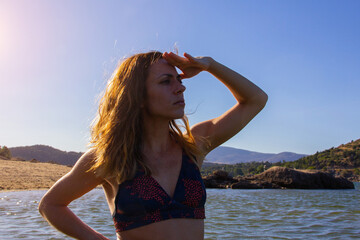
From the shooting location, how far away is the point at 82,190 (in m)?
2.30

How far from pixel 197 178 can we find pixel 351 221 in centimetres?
881

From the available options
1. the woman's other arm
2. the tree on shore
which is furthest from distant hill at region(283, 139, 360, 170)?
the woman's other arm

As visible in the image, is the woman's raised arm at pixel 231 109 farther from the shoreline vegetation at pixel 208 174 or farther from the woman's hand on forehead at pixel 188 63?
the shoreline vegetation at pixel 208 174

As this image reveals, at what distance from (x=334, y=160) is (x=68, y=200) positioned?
273ft

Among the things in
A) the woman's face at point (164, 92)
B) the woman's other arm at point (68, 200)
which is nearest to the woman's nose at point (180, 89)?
the woman's face at point (164, 92)

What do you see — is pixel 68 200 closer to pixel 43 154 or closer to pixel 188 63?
pixel 188 63

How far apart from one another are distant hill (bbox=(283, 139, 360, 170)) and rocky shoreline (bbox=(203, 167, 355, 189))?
1636 inches

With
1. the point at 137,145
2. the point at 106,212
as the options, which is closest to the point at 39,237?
the point at 106,212

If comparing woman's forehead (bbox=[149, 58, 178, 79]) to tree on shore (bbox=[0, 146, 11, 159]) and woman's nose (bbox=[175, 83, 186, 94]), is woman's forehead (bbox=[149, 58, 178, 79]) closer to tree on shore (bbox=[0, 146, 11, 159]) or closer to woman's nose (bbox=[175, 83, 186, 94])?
woman's nose (bbox=[175, 83, 186, 94])

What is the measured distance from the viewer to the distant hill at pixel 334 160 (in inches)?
3041

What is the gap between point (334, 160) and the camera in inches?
3091

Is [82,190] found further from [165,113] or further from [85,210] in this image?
[85,210]

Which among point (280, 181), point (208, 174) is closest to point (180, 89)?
point (280, 181)

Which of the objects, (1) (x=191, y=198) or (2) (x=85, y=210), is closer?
(1) (x=191, y=198)
